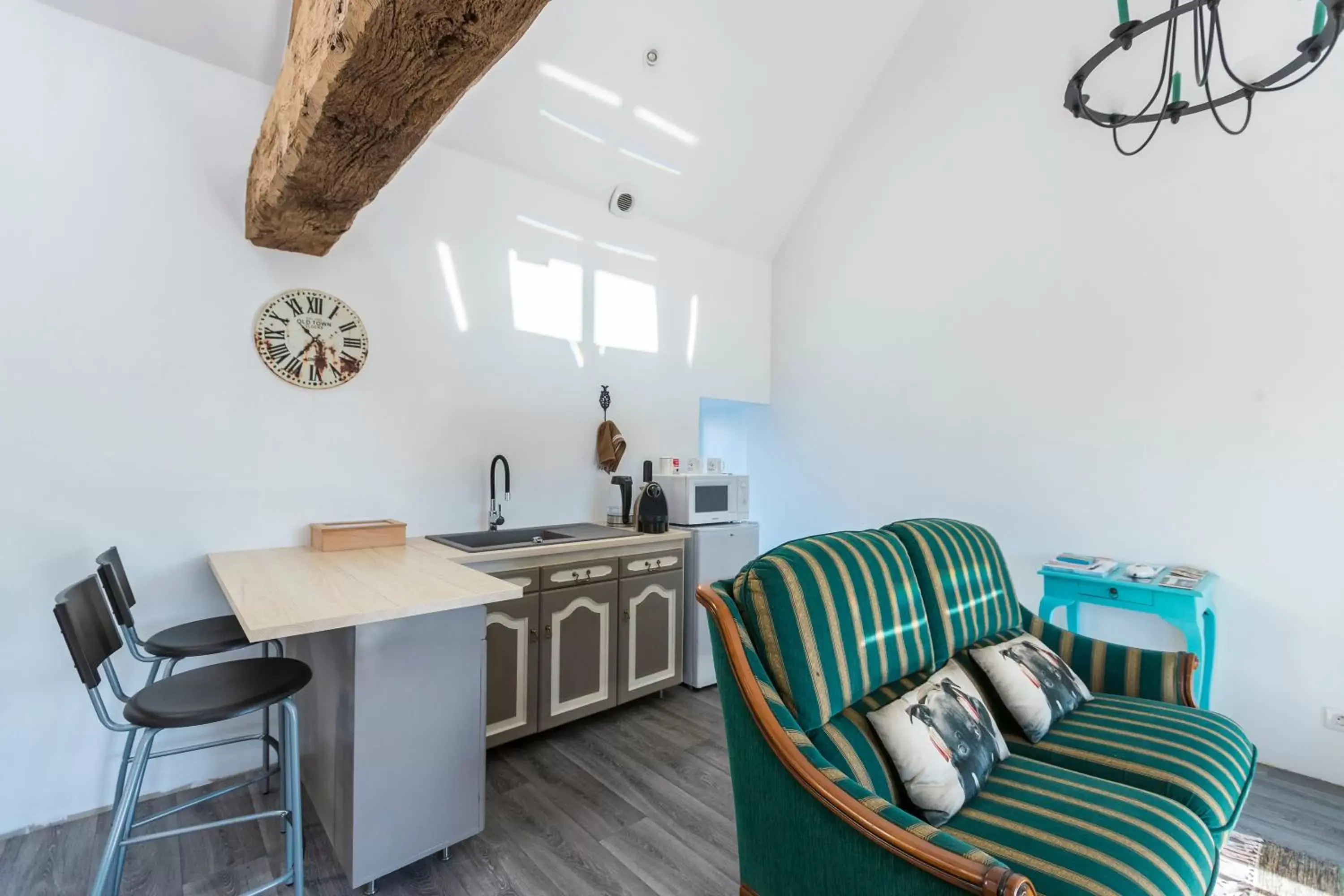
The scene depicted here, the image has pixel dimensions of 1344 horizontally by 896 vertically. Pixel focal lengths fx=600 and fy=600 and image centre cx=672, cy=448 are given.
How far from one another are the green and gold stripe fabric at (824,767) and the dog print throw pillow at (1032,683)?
0.66m

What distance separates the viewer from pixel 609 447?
3426 millimetres

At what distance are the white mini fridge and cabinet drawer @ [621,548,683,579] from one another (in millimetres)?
100

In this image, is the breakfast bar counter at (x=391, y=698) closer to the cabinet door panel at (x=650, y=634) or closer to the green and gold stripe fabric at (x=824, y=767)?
the green and gold stripe fabric at (x=824, y=767)

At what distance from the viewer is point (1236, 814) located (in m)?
1.56

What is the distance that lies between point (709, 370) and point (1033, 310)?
1.92 metres

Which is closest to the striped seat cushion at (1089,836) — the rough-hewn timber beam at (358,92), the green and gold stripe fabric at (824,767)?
the green and gold stripe fabric at (824,767)

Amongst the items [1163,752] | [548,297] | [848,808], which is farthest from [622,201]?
[1163,752]

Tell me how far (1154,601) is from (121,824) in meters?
3.45

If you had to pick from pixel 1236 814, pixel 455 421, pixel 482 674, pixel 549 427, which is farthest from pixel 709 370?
pixel 1236 814

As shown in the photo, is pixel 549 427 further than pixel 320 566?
Yes

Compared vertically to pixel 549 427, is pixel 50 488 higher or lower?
lower

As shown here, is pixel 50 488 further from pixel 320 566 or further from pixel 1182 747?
Result: pixel 1182 747

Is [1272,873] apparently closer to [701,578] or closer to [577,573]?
[701,578]

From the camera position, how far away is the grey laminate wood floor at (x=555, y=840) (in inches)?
70.1
